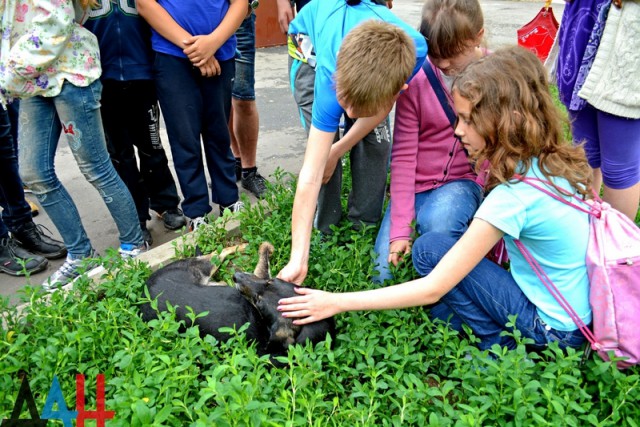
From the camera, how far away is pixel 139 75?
3.56 m

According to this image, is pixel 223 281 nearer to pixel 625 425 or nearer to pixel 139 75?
pixel 139 75

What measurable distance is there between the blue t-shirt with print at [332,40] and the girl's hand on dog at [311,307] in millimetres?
889

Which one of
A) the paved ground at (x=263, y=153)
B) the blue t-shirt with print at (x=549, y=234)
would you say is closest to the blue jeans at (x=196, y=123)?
the paved ground at (x=263, y=153)

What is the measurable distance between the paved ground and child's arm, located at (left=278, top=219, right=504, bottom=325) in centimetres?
107

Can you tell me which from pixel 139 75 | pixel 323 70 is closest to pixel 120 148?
pixel 139 75

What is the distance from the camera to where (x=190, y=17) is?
3.53 metres

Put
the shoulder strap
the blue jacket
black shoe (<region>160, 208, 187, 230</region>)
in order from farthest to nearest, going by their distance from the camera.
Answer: black shoe (<region>160, 208, 187, 230</region>)
the blue jacket
the shoulder strap

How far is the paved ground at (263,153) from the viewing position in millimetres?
4156

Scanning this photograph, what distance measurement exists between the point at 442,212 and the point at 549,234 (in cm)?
82

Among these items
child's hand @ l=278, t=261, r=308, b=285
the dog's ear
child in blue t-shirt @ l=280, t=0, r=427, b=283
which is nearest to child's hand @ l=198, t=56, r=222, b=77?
child in blue t-shirt @ l=280, t=0, r=427, b=283

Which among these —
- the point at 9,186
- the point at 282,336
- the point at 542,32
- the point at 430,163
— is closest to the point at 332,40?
the point at 430,163

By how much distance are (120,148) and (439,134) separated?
7.06 feet

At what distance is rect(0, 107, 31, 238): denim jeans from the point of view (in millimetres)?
3795

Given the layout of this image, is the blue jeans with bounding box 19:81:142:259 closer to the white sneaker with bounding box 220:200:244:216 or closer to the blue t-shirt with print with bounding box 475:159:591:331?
the white sneaker with bounding box 220:200:244:216
